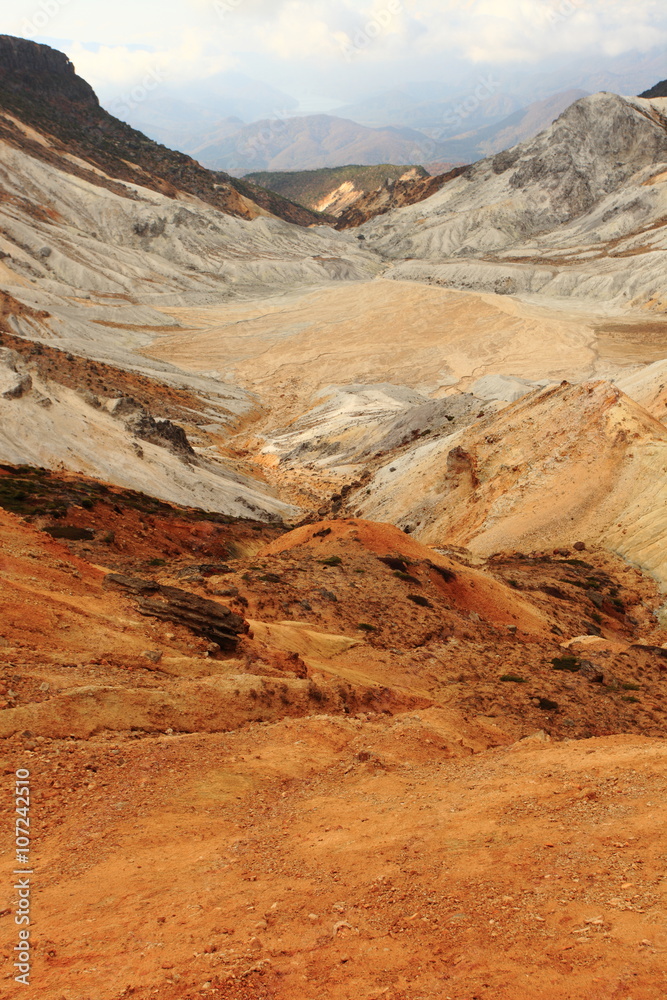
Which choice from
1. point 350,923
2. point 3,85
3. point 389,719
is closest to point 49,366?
point 389,719

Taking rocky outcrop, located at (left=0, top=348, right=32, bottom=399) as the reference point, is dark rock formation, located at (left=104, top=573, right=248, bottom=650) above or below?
below

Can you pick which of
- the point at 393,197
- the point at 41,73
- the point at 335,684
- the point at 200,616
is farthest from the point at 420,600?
the point at 41,73

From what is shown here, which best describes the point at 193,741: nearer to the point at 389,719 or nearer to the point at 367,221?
the point at 389,719

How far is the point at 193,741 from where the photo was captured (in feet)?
35.1

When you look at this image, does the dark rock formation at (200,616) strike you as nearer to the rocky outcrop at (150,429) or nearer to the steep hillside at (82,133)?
the rocky outcrop at (150,429)

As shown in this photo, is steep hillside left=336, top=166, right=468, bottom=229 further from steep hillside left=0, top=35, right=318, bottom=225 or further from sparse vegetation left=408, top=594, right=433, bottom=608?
sparse vegetation left=408, top=594, right=433, bottom=608

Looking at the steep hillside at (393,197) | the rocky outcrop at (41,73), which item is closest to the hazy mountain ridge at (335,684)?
the rocky outcrop at (41,73)

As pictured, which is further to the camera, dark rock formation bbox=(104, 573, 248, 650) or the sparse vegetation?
the sparse vegetation

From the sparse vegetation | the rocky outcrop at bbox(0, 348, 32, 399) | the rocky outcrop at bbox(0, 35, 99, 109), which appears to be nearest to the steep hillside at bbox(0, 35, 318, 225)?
the rocky outcrop at bbox(0, 35, 99, 109)

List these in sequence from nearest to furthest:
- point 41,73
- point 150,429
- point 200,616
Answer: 1. point 200,616
2. point 150,429
3. point 41,73

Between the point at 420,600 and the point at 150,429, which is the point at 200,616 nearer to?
the point at 420,600

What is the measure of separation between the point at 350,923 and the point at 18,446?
95.2 ft

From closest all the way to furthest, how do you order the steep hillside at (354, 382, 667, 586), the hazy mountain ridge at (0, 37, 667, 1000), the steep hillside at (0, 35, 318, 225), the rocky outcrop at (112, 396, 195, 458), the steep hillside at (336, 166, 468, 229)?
the hazy mountain ridge at (0, 37, 667, 1000), the steep hillside at (354, 382, 667, 586), the rocky outcrop at (112, 396, 195, 458), the steep hillside at (0, 35, 318, 225), the steep hillside at (336, 166, 468, 229)

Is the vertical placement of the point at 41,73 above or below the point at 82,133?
above
